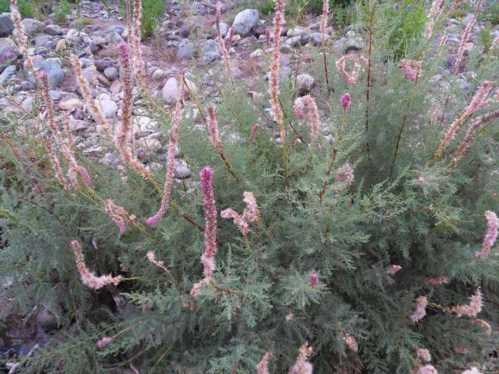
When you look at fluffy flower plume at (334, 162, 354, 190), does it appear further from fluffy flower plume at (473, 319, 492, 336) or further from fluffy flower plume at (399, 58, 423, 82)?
fluffy flower plume at (473, 319, 492, 336)

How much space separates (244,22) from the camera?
213 inches

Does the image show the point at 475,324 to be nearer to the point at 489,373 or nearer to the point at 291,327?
the point at 489,373

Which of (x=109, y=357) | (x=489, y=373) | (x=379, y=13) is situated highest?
(x=379, y=13)

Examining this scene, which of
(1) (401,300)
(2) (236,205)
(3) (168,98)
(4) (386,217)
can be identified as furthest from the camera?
(3) (168,98)

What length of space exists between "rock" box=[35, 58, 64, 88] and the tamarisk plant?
2.16m

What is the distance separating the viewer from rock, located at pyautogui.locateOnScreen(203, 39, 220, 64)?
4.58 meters

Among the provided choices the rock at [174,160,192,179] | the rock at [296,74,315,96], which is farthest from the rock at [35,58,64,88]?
the rock at [296,74,315,96]

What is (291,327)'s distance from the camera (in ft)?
6.86

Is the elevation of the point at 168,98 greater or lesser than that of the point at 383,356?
greater

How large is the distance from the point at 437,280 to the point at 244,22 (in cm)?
406

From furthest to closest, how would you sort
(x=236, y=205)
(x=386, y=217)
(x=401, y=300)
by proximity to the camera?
(x=236, y=205)
(x=401, y=300)
(x=386, y=217)

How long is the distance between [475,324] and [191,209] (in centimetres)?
136

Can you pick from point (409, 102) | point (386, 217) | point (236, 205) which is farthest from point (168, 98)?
point (386, 217)

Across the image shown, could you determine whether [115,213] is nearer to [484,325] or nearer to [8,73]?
[484,325]
